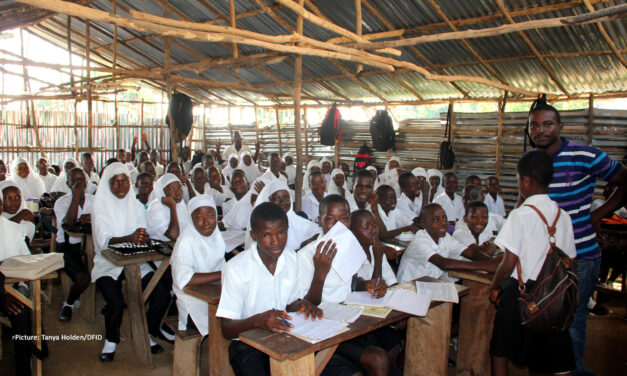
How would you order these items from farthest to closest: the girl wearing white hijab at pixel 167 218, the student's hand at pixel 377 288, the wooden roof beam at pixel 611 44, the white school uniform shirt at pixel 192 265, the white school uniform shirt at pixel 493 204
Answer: the white school uniform shirt at pixel 493 204 < the wooden roof beam at pixel 611 44 < the girl wearing white hijab at pixel 167 218 < the white school uniform shirt at pixel 192 265 < the student's hand at pixel 377 288

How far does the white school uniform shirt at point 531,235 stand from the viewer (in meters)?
2.42

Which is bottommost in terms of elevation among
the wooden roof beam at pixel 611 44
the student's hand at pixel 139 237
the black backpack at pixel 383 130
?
the student's hand at pixel 139 237

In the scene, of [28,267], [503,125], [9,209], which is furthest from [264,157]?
[28,267]

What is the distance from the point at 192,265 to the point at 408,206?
12.1 feet

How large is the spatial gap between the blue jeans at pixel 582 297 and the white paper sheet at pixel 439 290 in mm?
792

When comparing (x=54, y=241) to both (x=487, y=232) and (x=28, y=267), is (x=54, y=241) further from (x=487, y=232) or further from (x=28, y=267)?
(x=487, y=232)

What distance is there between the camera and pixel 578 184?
9.06ft

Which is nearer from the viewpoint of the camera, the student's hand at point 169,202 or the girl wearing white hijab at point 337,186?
the student's hand at point 169,202

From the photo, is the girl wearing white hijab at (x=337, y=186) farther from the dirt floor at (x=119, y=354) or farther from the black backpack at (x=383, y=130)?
the dirt floor at (x=119, y=354)

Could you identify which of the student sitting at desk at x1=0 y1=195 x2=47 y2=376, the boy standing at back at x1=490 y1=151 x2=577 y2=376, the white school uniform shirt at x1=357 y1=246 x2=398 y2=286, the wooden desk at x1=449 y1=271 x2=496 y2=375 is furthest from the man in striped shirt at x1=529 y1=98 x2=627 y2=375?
the student sitting at desk at x1=0 y1=195 x2=47 y2=376

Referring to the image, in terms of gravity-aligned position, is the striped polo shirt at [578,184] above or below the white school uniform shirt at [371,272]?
above

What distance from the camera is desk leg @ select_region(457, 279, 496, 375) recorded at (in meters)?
3.15

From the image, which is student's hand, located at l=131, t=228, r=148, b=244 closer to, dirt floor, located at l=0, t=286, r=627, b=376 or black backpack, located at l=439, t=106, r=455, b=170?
dirt floor, located at l=0, t=286, r=627, b=376

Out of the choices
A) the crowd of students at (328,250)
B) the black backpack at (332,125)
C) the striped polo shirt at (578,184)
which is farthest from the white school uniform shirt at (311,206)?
the black backpack at (332,125)
